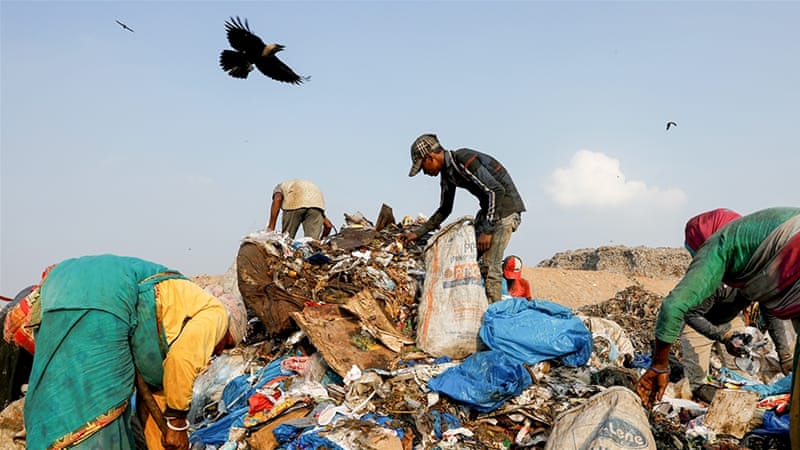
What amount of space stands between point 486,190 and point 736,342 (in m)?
2.28

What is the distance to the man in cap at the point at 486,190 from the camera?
14.7 feet

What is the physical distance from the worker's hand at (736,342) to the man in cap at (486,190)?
5.66 feet

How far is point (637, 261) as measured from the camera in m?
15.3

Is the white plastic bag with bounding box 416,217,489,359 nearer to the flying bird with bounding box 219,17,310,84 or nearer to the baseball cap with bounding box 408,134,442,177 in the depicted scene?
the baseball cap with bounding box 408,134,442,177

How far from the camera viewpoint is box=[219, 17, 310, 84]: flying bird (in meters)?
6.12

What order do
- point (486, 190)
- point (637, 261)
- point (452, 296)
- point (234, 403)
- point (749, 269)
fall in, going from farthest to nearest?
1. point (637, 261)
2. point (486, 190)
3. point (452, 296)
4. point (234, 403)
5. point (749, 269)

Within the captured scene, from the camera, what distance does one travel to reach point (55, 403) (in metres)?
2.08

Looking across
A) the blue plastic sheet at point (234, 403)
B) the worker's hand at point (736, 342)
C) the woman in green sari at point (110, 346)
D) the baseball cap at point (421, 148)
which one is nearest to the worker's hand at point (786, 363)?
the worker's hand at point (736, 342)

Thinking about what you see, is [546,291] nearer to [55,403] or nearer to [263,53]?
[263,53]

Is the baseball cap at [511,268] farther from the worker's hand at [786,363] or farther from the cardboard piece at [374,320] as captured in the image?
the worker's hand at [786,363]

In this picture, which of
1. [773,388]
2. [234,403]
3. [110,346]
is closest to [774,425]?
[773,388]

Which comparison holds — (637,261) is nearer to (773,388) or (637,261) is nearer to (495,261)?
(773,388)

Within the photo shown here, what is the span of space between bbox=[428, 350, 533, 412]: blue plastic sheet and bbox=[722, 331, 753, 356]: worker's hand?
6.01 ft

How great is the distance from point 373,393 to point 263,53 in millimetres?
4185
